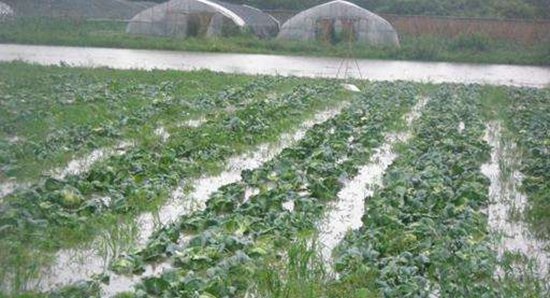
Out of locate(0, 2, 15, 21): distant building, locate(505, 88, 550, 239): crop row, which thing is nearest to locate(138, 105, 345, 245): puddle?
locate(505, 88, 550, 239): crop row

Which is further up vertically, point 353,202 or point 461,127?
point 461,127

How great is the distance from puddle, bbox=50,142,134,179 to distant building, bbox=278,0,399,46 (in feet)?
90.3

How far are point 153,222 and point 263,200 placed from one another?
3.98 feet

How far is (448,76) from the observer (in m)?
Result: 26.6

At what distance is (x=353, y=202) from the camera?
851 cm

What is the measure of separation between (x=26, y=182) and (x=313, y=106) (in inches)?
348

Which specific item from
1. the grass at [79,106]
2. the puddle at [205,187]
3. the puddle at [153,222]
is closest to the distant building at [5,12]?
the grass at [79,106]

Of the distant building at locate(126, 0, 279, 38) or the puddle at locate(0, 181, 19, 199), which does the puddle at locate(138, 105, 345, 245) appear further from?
the distant building at locate(126, 0, 279, 38)

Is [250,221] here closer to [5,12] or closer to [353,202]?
[353,202]

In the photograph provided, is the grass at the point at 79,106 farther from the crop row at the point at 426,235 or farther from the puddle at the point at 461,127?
the puddle at the point at 461,127

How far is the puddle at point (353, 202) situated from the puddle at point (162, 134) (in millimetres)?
3220

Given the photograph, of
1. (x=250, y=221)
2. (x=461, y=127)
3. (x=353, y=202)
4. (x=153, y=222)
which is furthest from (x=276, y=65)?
(x=250, y=221)

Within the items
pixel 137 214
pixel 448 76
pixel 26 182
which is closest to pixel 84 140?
pixel 26 182

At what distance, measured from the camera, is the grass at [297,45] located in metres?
32.9
